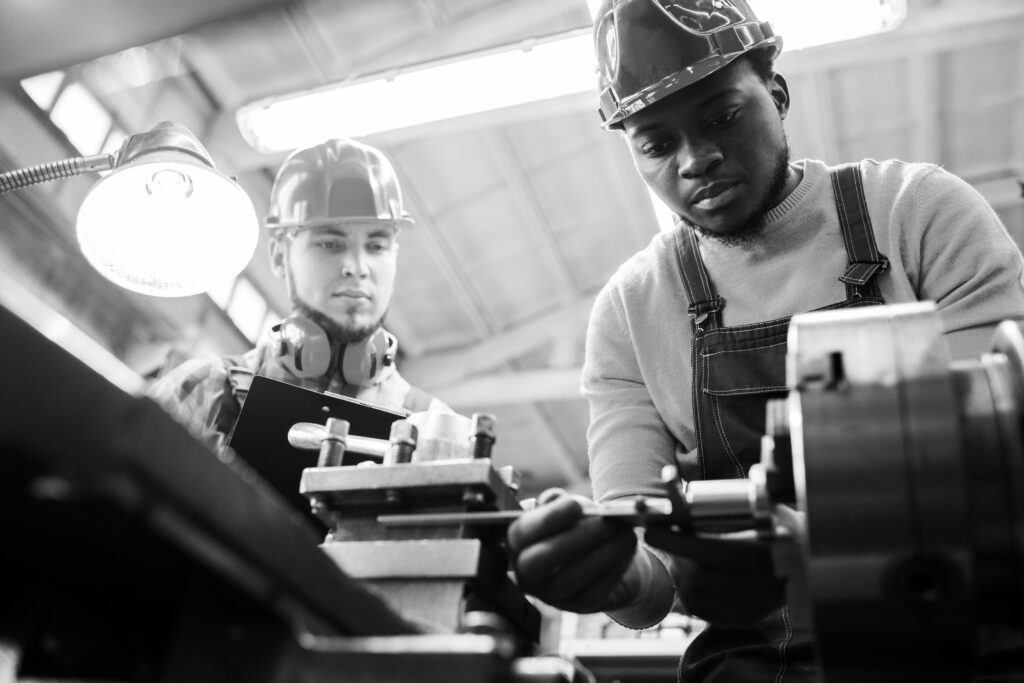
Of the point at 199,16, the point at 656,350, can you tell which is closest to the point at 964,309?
the point at 656,350

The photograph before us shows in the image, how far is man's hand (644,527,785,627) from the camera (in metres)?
0.75

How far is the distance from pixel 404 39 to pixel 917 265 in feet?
11.4

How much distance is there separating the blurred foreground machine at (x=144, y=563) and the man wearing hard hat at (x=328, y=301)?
1.52m

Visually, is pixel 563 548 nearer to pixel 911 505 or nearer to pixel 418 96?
pixel 911 505

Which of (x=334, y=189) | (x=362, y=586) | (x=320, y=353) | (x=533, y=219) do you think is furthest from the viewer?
(x=533, y=219)

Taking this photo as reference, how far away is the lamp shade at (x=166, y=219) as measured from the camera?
167cm

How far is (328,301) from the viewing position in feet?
7.31

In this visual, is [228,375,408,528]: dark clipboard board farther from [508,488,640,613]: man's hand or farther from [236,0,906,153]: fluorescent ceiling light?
[236,0,906,153]: fluorescent ceiling light

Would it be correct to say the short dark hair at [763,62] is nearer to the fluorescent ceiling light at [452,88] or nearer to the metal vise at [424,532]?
the metal vise at [424,532]

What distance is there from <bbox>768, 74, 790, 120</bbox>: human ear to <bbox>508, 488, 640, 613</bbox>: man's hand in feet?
3.33

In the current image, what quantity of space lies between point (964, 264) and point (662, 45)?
21.8 inches

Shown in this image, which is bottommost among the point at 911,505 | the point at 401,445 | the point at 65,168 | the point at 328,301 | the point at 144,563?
the point at 144,563

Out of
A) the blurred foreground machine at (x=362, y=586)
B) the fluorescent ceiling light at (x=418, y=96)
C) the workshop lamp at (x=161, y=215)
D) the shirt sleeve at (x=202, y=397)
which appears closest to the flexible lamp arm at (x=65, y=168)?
the workshop lamp at (x=161, y=215)

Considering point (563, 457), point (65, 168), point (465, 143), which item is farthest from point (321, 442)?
point (563, 457)
